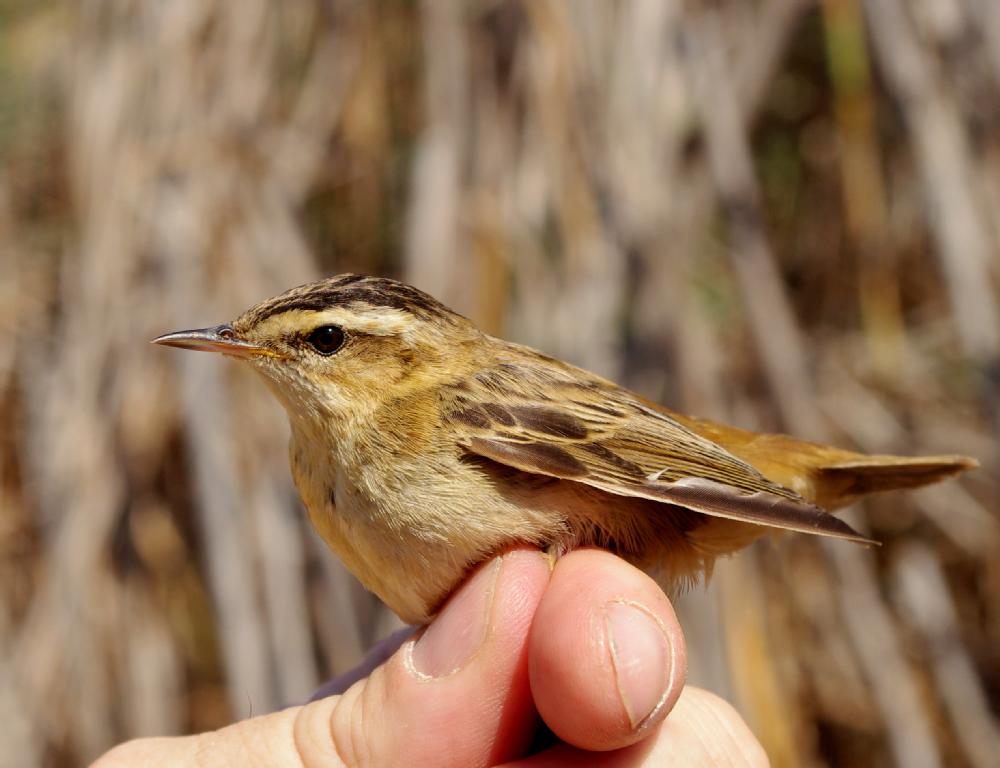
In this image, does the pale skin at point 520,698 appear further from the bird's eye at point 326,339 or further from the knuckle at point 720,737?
the bird's eye at point 326,339

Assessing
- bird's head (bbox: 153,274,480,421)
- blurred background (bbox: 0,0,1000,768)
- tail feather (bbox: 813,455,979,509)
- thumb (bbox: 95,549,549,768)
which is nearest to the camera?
thumb (bbox: 95,549,549,768)

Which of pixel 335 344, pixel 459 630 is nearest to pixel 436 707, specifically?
pixel 459 630

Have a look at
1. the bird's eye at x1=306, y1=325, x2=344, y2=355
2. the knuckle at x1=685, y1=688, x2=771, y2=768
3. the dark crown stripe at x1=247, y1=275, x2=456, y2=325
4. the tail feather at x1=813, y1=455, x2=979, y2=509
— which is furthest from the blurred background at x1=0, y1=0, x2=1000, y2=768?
the bird's eye at x1=306, y1=325, x2=344, y2=355

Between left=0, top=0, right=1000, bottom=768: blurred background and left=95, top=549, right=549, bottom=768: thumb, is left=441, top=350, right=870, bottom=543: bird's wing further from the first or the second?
left=0, top=0, right=1000, bottom=768: blurred background

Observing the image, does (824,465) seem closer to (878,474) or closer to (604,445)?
(878,474)

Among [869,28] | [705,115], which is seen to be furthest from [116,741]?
[869,28]

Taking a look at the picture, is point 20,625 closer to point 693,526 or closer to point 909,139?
point 693,526
